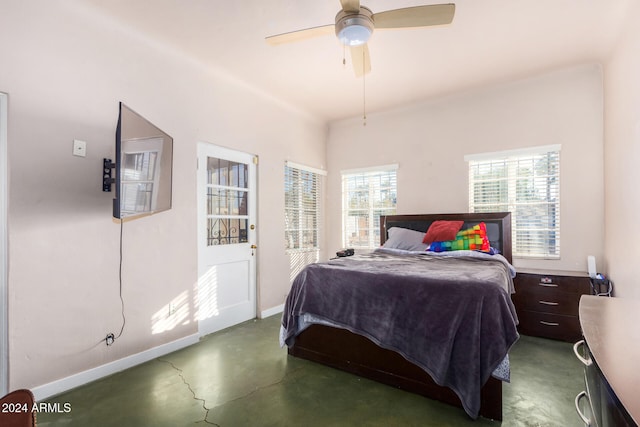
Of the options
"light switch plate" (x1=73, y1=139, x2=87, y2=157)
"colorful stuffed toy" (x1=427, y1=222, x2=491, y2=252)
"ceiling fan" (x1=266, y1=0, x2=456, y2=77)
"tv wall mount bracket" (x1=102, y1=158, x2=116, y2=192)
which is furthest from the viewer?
"colorful stuffed toy" (x1=427, y1=222, x2=491, y2=252)

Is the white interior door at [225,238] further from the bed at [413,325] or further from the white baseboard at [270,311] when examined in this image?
the bed at [413,325]

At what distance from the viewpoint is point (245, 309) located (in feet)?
12.4

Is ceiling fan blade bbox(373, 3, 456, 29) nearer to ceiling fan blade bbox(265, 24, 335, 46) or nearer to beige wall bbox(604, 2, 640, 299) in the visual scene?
ceiling fan blade bbox(265, 24, 335, 46)

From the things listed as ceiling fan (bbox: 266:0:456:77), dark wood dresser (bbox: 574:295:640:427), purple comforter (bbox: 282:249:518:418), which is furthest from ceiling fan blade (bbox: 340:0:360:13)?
dark wood dresser (bbox: 574:295:640:427)

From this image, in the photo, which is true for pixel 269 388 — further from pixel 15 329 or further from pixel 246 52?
pixel 246 52

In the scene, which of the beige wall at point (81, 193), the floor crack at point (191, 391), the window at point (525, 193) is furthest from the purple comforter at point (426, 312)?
the window at point (525, 193)

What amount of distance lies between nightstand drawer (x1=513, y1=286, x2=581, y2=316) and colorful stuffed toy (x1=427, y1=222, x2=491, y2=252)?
0.57 metres

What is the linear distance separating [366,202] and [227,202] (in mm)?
2288

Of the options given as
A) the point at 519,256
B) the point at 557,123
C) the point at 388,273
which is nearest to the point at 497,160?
the point at 557,123

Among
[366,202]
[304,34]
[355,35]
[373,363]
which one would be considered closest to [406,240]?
[366,202]

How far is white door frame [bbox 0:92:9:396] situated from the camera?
78.7 inches

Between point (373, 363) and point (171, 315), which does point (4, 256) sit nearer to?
point (171, 315)

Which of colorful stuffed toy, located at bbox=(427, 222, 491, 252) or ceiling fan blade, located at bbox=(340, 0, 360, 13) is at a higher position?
ceiling fan blade, located at bbox=(340, 0, 360, 13)

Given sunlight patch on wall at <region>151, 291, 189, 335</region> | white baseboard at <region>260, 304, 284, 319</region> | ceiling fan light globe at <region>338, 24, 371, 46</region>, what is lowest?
white baseboard at <region>260, 304, 284, 319</region>
